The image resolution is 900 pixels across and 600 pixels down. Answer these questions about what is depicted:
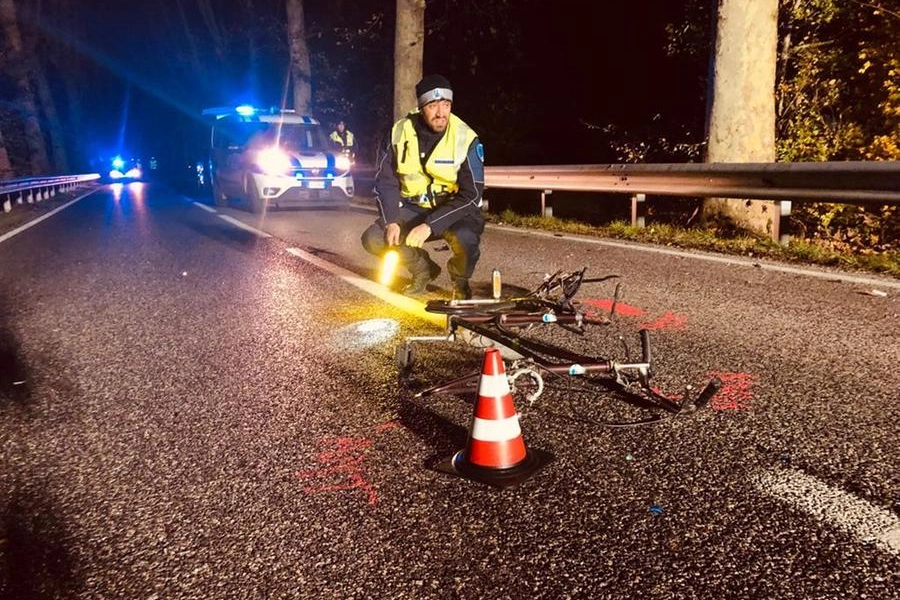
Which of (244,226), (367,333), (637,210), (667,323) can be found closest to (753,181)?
(637,210)

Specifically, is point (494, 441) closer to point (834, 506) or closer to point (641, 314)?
point (834, 506)

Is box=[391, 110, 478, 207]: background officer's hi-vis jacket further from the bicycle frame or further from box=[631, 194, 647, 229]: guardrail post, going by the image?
box=[631, 194, 647, 229]: guardrail post

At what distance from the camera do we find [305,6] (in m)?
33.1

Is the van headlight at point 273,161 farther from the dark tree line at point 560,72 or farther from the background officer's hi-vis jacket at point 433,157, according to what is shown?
the background officer's hi-vis jacket at point 433,157

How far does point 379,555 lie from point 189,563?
54 centimetres

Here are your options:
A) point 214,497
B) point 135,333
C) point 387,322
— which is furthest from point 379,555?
point 135,333

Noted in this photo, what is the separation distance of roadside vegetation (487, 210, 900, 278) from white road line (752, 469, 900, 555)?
14.6 feet

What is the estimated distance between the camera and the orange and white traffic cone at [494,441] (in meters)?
2.48

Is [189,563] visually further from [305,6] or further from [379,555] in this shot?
[305,6]

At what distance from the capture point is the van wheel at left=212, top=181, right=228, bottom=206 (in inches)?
689

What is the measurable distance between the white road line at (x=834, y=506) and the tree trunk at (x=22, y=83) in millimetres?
43034

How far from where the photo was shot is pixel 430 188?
5.65 m

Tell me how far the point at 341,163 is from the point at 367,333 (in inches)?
465

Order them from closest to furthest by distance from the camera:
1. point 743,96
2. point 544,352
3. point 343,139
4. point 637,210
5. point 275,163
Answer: point 544,352, point 743,96, point 637,210, point 275,163, point 343,139
